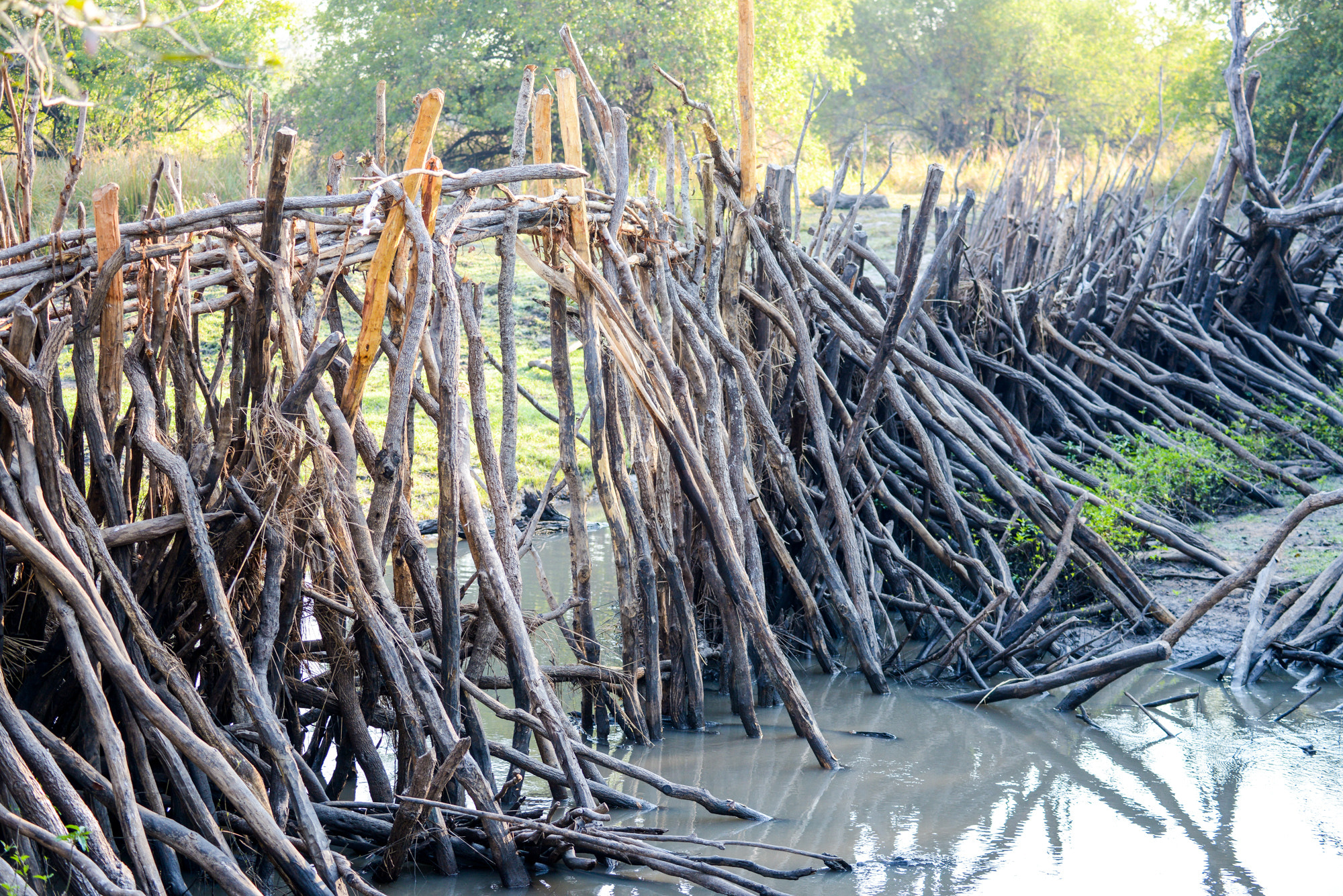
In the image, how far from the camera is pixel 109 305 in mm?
2641

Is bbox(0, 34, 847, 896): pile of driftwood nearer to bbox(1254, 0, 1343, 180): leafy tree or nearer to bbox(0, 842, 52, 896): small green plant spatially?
bbox(0, 842, 52, 896): small green plant

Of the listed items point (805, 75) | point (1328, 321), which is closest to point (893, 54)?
point (805, 75)

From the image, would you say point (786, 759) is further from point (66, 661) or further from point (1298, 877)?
point (66, 661)

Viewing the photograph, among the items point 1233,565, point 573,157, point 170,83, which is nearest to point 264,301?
point 573,157

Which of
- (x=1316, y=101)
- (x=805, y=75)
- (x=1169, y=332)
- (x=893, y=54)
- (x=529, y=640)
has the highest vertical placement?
(x=893, y=54)

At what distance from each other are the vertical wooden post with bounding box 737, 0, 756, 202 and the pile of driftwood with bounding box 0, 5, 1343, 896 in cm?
3

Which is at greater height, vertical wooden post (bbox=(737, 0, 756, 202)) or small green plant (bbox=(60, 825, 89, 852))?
vertical wooden post (bbox=(737, 0, 756, 202))

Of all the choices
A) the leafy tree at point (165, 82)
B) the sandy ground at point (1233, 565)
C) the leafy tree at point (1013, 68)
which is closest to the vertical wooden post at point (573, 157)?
the sandy ground at point (1233, 565)

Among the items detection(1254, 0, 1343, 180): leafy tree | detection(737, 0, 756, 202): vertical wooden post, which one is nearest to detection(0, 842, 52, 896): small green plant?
detection(737, 0, 756, 202): vertical wooden post

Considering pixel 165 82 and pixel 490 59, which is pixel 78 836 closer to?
pixel 165 82

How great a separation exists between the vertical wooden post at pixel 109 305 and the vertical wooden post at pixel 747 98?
2433mm

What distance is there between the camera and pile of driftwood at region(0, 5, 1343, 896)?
8.23ft

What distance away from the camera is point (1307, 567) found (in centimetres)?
546

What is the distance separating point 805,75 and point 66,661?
2142 cm
